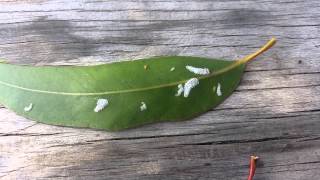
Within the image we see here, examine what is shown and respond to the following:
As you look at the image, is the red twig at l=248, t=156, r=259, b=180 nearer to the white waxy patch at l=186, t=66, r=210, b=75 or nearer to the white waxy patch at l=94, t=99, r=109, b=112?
the white waxy patch at l=186, t=66, r=210, b=75

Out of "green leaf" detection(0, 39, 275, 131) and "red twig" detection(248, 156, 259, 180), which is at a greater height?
"green leaf" detection(0, 39, 275, 131)

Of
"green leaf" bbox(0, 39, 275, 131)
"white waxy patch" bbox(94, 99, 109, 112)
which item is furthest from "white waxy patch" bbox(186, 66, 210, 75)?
"white waxy patch" bbox(94, 99, 109, 112)

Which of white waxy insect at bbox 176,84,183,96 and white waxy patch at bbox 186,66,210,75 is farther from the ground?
white waxy patch at bbox 186,66,210,75

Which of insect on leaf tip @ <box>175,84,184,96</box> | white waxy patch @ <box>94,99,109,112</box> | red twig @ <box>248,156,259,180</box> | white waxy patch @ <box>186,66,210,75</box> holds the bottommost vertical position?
red twig @ <box>248,156,259,180</box>

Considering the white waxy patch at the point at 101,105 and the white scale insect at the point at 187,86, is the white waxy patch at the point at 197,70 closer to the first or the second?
the white scale insect at the point at 187,86

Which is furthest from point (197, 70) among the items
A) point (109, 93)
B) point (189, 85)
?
point (109, 93)

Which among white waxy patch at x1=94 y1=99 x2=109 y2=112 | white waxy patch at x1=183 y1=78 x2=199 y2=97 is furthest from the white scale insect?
white waxy patch at x1=94 y1=99 x2=109 y2=112

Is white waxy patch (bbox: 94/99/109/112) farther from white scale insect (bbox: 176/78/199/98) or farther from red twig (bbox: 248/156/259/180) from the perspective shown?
red twig (bbox: 248/156/259/180)

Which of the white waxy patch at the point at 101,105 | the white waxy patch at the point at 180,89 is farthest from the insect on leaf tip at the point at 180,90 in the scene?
the white waxy patch at the point at 101,105

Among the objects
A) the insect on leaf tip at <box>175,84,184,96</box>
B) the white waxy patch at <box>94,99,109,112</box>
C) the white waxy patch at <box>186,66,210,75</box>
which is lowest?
the white waxy patch at <box>94,99,109,112</box>
